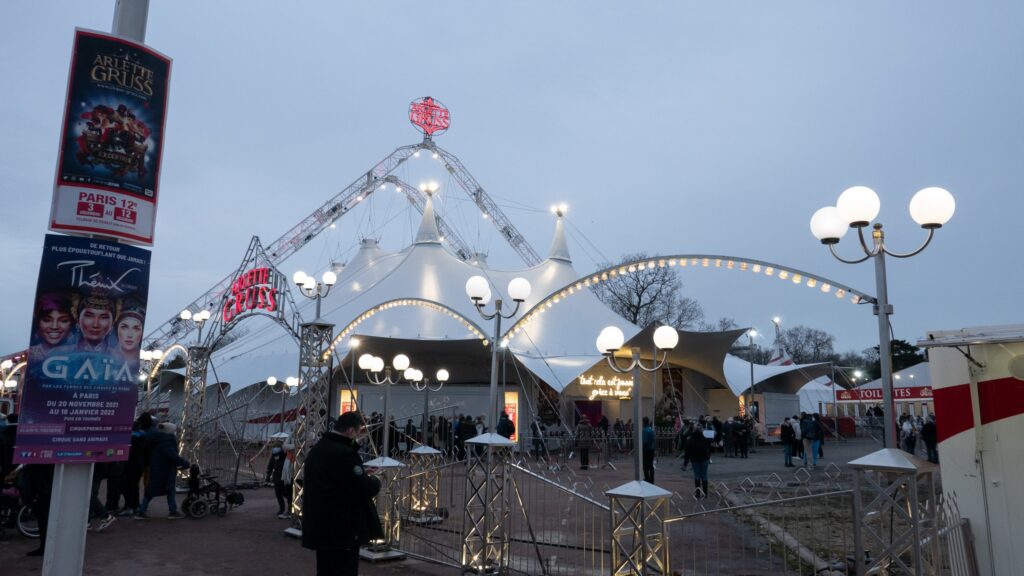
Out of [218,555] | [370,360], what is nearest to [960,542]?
[218,555]

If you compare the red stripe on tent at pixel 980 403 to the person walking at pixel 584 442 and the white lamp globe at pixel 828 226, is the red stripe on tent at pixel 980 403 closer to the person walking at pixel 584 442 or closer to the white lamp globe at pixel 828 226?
the white lamp globe at pixel 828 226

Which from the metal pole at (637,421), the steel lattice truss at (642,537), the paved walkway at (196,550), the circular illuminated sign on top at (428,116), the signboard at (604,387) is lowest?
the paved walkway at (196,550)

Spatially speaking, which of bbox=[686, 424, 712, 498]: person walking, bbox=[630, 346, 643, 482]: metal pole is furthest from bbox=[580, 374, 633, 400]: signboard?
bbox=[630, 346, 643, 482]: metal pole

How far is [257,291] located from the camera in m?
13.9

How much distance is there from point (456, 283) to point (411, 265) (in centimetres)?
176

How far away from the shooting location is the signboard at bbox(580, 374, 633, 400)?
24453 millimetres

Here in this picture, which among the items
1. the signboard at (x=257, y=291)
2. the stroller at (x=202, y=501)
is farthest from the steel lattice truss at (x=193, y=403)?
the stroller at (x=202, y=501)

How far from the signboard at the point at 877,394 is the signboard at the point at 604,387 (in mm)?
10715

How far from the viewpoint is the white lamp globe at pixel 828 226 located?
5.48m

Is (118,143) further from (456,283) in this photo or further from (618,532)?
(456,283)

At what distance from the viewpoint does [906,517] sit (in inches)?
194

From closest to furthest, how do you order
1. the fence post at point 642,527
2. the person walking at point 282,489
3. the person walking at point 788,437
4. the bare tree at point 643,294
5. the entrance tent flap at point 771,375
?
the fence post at point 642,527
the person walking at point 282,489
the person walking at point 788,437
the entrance tent flap at point 771,375
the bare tree at point 643,294

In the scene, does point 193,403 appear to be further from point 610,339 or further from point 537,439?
point 610,339

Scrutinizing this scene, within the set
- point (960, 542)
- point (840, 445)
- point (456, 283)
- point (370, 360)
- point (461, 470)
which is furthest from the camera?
→ point (840, 445)
